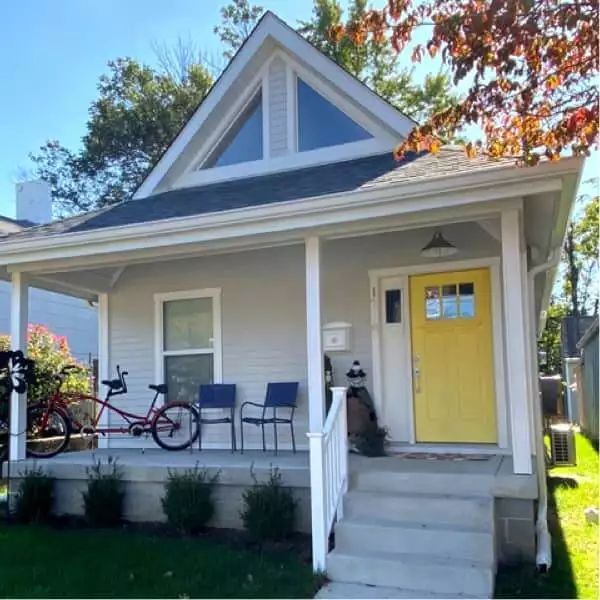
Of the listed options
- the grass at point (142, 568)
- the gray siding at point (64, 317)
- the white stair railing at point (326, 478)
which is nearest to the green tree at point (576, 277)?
the gray siding at point (64, 317)

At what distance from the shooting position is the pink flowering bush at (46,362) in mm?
9688

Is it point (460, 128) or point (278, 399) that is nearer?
point (460, 128)

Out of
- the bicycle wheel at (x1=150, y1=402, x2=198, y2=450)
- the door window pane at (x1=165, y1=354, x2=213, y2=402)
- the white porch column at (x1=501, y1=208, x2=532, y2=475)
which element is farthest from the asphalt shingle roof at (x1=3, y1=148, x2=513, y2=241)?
the bicycle wheel at (x1=150, y1=402, x2=198, y2=450)

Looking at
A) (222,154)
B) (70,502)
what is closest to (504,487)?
(70,502)

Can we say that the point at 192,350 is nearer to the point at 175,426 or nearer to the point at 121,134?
the point at 175,426

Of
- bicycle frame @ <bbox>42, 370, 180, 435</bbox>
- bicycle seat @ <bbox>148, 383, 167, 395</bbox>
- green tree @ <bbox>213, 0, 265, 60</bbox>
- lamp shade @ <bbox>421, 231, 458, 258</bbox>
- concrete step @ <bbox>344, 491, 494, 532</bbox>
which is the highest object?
green tree @ <bbox>213, 0, 265, 60</bbox>

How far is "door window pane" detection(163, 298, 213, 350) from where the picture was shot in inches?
319

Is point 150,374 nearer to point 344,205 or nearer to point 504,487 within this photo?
point 344,205

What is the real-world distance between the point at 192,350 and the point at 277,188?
242 cm

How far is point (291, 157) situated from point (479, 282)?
2715 mm

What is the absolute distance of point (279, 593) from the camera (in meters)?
4.32

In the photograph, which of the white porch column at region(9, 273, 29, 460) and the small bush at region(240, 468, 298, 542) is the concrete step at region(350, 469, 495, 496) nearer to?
the small bush at region(240, 468, 298, 542)

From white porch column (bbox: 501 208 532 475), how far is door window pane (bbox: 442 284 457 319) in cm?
178

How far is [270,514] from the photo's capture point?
532 cm
